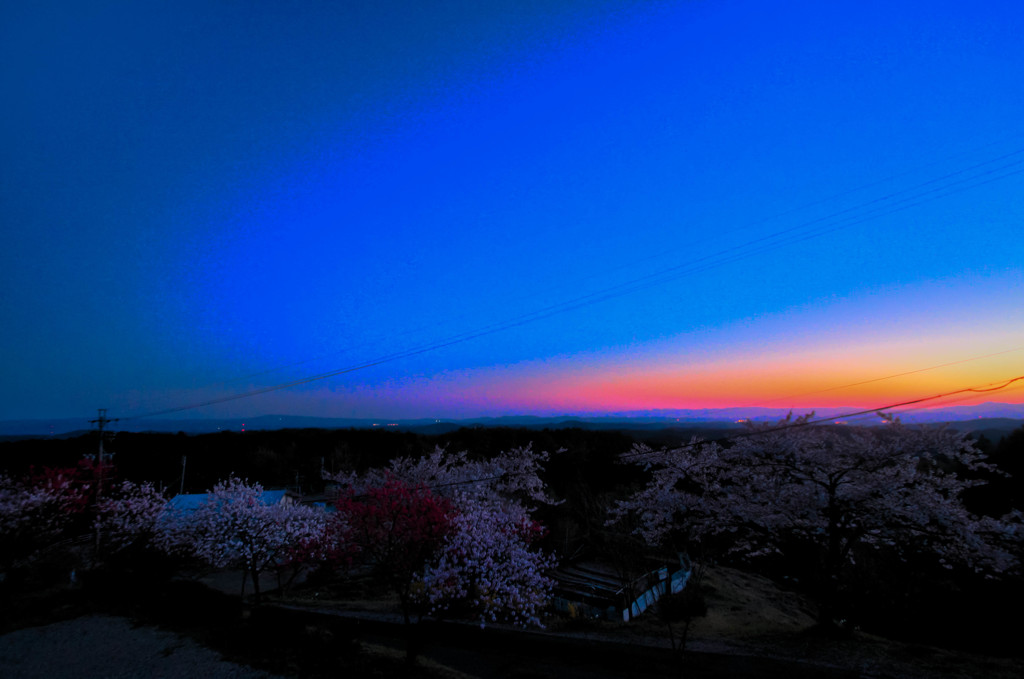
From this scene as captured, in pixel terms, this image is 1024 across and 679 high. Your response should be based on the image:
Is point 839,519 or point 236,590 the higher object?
point 839,519

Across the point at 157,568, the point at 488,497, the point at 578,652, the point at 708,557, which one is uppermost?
the point at 488,497

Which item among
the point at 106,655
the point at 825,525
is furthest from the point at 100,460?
the point at 825,525

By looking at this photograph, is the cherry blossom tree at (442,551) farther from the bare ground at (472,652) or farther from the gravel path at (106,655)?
the gravel path at (106,655)

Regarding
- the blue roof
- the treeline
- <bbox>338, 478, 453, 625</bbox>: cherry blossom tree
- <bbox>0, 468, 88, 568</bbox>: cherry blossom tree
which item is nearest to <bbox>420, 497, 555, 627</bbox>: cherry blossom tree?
<bbox>338, 478, 453, 625</bbox>: cherry blossom tree

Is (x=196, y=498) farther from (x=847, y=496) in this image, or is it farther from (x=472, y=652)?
(x=847, y=496)

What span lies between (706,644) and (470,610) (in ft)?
31.6

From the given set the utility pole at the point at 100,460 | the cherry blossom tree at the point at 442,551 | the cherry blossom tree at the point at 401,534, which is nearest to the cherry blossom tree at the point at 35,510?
the utility pole at the point at 100,460

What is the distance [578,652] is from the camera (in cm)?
1591

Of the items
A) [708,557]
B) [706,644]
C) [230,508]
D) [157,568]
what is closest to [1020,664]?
[706,644]

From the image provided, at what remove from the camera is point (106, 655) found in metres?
13.7

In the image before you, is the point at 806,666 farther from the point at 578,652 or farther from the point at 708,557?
the point at 708,557

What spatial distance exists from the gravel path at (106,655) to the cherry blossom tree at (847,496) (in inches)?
571

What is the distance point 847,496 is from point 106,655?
22.5 m

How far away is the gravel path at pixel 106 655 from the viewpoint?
12203 millimetres
